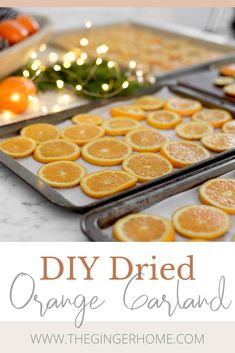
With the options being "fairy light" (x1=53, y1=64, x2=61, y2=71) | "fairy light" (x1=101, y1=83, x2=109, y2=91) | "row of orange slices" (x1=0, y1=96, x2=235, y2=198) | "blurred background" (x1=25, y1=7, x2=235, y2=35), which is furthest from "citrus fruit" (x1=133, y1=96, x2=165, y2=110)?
"blurred background" (x1=25, y1=7, x2=235, y2=35)

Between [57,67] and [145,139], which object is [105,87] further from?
[145,139]

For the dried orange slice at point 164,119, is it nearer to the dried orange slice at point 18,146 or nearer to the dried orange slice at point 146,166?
the dried orange slice at point 146,166

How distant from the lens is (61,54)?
2.78m

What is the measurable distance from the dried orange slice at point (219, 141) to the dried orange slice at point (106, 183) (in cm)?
37

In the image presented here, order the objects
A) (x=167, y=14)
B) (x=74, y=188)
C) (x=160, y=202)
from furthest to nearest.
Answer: (x=167, y=14)
(x=74, y=188)
(x=160, y=202)

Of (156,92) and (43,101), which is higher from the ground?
(156,92)

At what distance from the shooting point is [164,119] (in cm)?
198

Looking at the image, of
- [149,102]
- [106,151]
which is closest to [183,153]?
[106,151]

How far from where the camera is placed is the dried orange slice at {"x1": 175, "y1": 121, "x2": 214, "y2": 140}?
1.87 meters

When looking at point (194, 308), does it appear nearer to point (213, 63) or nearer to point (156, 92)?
point (156, 92)

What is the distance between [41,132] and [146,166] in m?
0.44
